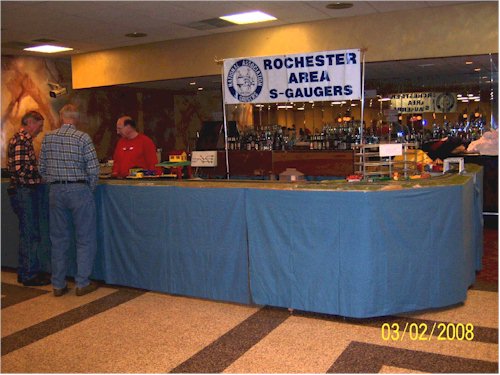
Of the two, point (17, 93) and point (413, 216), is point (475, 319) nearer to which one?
point (413, 216)

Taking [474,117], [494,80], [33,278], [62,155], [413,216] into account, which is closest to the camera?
[413,216]

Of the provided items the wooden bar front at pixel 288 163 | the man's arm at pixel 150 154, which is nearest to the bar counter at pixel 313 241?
the man's arm at pixel 150 154

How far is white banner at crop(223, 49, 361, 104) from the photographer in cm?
512

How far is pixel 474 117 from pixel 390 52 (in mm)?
8473

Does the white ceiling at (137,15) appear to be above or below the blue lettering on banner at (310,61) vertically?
above

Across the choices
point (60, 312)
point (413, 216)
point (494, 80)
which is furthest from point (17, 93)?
point (413, 216)

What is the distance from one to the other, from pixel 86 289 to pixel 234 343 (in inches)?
73.2

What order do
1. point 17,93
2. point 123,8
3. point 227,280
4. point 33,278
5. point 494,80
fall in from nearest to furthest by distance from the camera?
1. point 227,280
2. point 33,278
3. point 123,8
4. point 494,80
5. point 17,93

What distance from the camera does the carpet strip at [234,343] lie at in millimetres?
3271

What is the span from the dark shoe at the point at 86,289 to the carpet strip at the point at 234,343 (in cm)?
164

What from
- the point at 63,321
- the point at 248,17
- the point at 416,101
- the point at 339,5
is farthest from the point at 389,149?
the point at 416,101

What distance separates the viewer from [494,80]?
8641mm

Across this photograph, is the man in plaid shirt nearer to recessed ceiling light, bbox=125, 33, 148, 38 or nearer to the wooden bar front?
the wooden bar front
